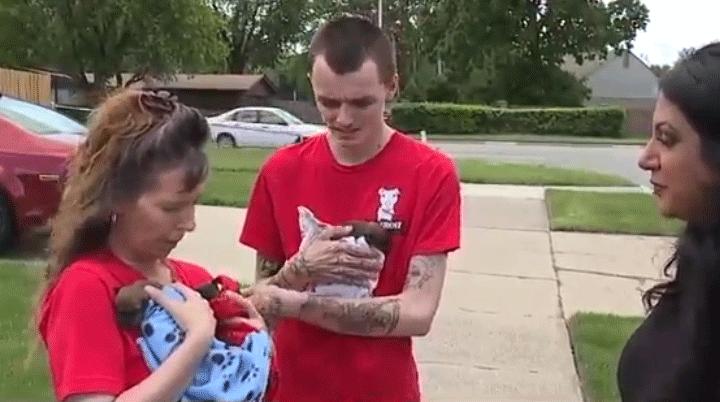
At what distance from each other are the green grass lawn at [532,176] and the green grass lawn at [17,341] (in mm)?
9556

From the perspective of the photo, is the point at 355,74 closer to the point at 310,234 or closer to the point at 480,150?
the point at 310,234

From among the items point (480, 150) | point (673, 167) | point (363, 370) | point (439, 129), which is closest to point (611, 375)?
point (363, 370)

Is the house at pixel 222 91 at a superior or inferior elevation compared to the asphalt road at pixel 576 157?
inferior

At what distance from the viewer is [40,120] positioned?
32.9 ft

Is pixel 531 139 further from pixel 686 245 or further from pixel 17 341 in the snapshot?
pixel 686 245

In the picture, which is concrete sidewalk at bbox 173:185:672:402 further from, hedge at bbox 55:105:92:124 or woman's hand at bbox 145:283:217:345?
woman's hand at bbox 145:283:217:345

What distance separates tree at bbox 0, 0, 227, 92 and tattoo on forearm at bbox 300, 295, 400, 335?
1541 inches

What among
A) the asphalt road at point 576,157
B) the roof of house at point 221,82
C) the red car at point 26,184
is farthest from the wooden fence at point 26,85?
the roof of house at point 221,82

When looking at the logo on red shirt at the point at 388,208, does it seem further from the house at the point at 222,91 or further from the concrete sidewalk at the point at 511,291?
the house at the point at 222,91

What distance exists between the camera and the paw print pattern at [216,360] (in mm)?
1849

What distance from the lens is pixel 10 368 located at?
19.1ft

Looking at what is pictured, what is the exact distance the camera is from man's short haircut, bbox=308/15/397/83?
2484 mm

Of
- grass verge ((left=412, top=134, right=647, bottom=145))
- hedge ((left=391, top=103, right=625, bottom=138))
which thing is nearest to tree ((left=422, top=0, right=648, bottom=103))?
hedge ((left=391, top=103, right=625, bottom=138))

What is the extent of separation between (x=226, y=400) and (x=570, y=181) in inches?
614
